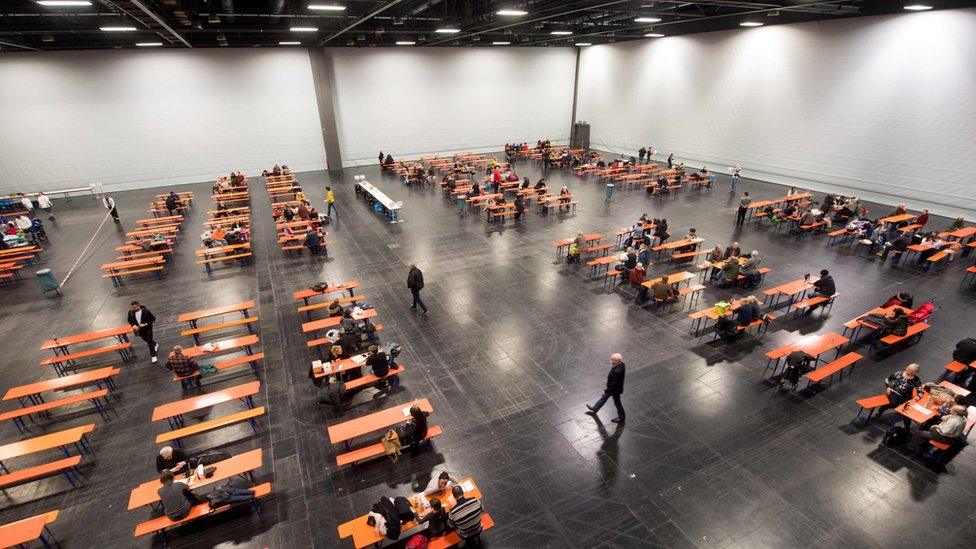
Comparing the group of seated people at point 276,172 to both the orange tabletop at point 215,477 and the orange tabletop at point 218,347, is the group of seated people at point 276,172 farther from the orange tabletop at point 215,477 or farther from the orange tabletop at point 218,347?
the orange tabletop at point 215,477

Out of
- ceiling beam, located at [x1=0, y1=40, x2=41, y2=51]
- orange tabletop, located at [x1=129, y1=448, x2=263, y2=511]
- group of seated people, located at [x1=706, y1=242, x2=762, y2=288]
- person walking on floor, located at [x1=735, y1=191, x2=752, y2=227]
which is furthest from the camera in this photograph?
ceiling beam, located at [x1=0, y1=40, x2=41, y2=51]

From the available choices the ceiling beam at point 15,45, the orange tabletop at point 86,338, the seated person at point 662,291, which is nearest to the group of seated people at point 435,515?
the seated person at point 662,291

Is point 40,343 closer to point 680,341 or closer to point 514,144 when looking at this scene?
point 680,341

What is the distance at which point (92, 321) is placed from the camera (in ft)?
38.9

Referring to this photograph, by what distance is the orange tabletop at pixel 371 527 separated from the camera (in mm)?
5520

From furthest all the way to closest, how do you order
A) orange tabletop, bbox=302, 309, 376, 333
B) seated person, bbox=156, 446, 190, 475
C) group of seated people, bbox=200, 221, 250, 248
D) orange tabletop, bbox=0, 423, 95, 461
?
group of seated people, bbox=200, 221, 250, 248 → orange tabletop, bbox=302, 309, 376, 333 → orange tabletop, bbox=0, 423, 95, 461 → seated person, bbox=156, 446, 190, 475

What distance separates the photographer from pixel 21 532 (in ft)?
18.6

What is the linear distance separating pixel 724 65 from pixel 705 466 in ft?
87.2

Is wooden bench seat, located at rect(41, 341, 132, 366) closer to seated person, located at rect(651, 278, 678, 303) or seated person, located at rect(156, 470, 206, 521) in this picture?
seated person, located at rect(156, 470, 206, 521)

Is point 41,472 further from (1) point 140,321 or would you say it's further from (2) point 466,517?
(2) point 466,517

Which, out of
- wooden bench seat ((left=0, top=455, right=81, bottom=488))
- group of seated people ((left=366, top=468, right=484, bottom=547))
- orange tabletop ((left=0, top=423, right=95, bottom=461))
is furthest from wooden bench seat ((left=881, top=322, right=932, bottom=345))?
orange tabletop ((left=0, top=423, right=95, bottom=461))

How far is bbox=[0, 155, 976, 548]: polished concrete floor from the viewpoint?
6250mm

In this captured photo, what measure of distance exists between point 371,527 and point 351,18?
2021cm

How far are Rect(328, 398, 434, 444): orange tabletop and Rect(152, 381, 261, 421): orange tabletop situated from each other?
2126 millimetres
